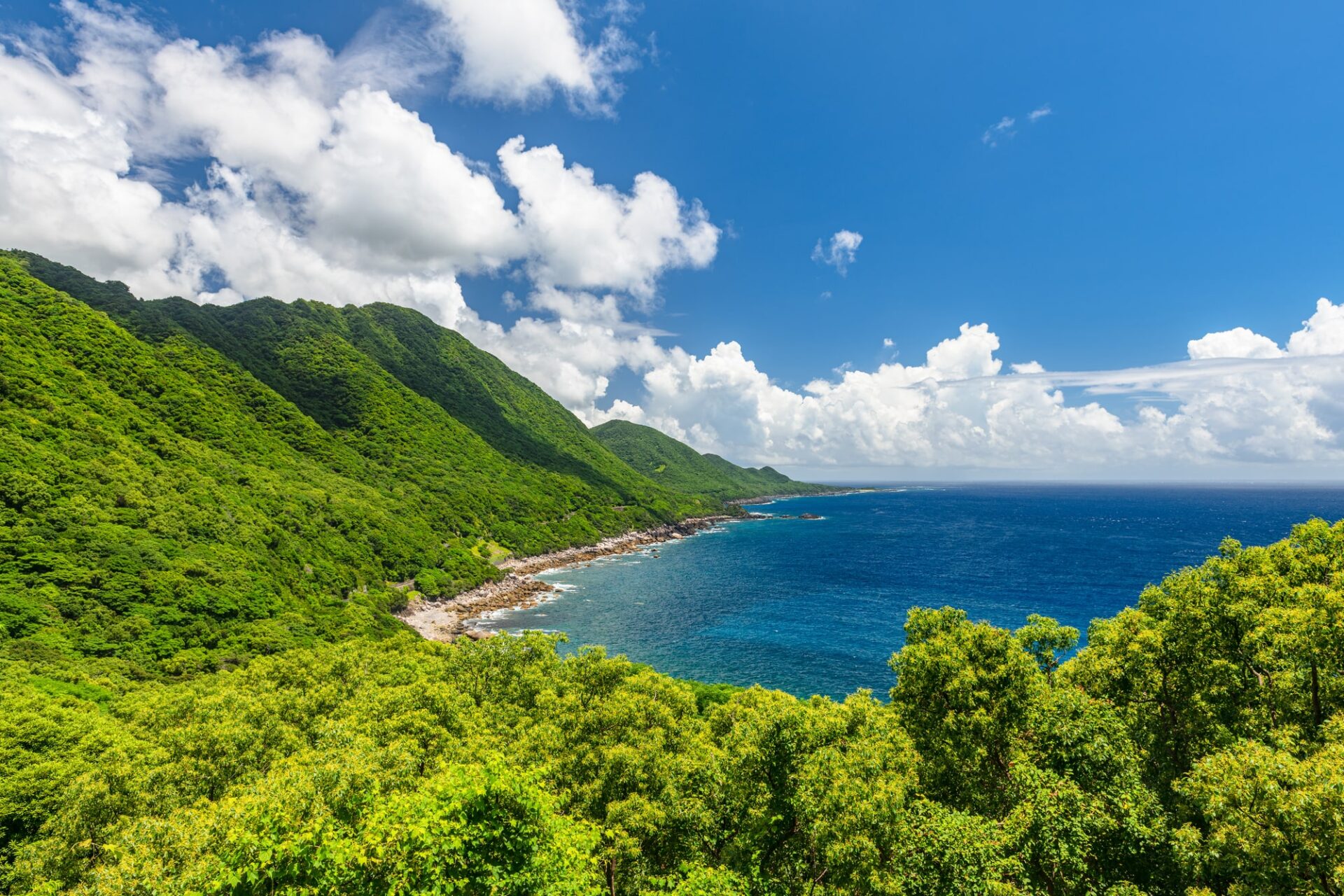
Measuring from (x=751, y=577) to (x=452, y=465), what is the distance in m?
113

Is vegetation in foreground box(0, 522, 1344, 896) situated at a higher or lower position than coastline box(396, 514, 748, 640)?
higher

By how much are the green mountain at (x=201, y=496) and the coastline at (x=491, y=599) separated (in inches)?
148

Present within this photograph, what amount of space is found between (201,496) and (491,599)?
178 feet

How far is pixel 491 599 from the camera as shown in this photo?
11225 centimetres

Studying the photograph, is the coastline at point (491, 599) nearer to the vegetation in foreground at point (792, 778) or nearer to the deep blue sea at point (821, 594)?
the deep blue sea at point (821, 594)

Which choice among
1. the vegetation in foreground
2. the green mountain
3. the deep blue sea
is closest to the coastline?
the green mountain

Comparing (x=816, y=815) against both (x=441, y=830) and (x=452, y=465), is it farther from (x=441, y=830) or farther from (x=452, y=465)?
(x=452, y=465)

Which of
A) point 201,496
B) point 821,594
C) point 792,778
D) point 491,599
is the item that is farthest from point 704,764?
point 201,496

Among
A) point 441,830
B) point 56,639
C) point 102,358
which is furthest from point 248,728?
point 102,358

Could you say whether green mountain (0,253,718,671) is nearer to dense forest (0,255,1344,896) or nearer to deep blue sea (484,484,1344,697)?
A: dense forest (0,255,1344,896)

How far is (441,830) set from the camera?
15.5 metres

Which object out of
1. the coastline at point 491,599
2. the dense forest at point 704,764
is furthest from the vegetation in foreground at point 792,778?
the coastline at point 491,599

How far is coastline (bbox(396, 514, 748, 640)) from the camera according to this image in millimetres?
92250

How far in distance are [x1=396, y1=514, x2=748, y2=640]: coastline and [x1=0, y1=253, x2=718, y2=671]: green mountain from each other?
375 cm
